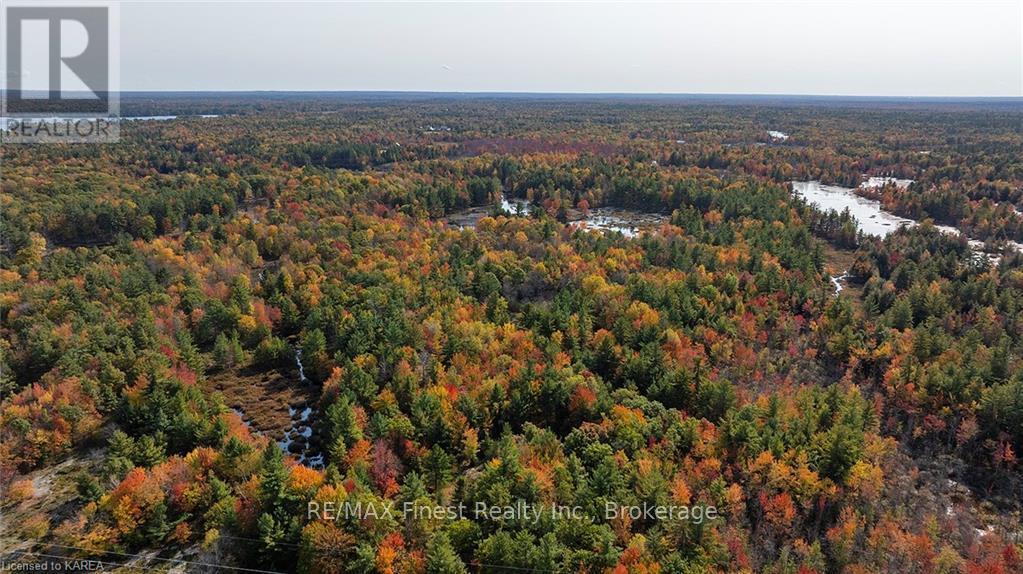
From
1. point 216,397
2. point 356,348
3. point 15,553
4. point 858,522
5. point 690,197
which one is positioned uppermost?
point 690,197

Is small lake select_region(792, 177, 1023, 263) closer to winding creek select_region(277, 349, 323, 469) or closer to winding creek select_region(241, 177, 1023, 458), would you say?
winding creek select_region(241, 177, 1023, 458)

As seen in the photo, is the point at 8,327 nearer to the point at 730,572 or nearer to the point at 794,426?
the point at 730,572

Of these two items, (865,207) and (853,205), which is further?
(853,205)

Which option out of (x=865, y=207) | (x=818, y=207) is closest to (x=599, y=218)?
(x=818, y=207)

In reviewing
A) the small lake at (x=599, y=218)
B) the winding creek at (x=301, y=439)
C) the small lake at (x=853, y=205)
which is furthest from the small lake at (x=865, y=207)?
the winding creek at (x=301, y=439)

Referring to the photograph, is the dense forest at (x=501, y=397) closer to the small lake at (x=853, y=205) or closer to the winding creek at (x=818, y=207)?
the winding creek at (x=818, y=207)

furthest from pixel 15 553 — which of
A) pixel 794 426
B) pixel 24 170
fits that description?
pixel 24 170

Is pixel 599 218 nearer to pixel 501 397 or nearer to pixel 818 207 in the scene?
pixel 818 207

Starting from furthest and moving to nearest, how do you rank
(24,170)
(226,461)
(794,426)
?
(24,170) < (794,426) < (226,461)

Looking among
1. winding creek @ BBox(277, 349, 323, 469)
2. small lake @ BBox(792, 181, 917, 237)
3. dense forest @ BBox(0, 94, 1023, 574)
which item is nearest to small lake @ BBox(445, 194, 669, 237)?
dense forest @ BBox(0, 94, 1023, 574)
